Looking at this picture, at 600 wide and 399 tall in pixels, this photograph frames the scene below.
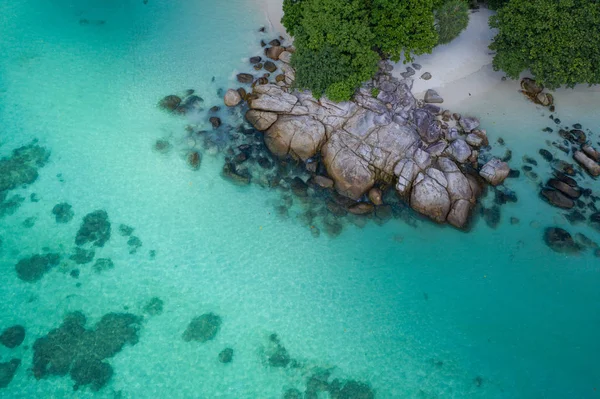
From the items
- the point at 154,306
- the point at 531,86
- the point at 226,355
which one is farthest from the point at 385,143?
the point at 154,306

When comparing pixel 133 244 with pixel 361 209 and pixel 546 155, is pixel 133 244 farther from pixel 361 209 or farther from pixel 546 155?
pixel 546 155

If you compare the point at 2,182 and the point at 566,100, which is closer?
the point at 2,182

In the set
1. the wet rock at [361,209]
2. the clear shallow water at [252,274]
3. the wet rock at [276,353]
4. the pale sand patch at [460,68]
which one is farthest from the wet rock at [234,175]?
the pale sand patch at [460,68]

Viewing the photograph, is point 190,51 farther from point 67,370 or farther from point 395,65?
point 67,370

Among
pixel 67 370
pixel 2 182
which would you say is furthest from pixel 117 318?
pixel 2 182

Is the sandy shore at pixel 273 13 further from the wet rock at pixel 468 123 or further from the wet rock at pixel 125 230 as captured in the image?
the wet rock at pixel 125 230

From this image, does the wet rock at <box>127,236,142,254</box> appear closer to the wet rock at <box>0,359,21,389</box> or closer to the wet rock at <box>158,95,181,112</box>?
the wet rock at <box>0,359,21,389</box>
